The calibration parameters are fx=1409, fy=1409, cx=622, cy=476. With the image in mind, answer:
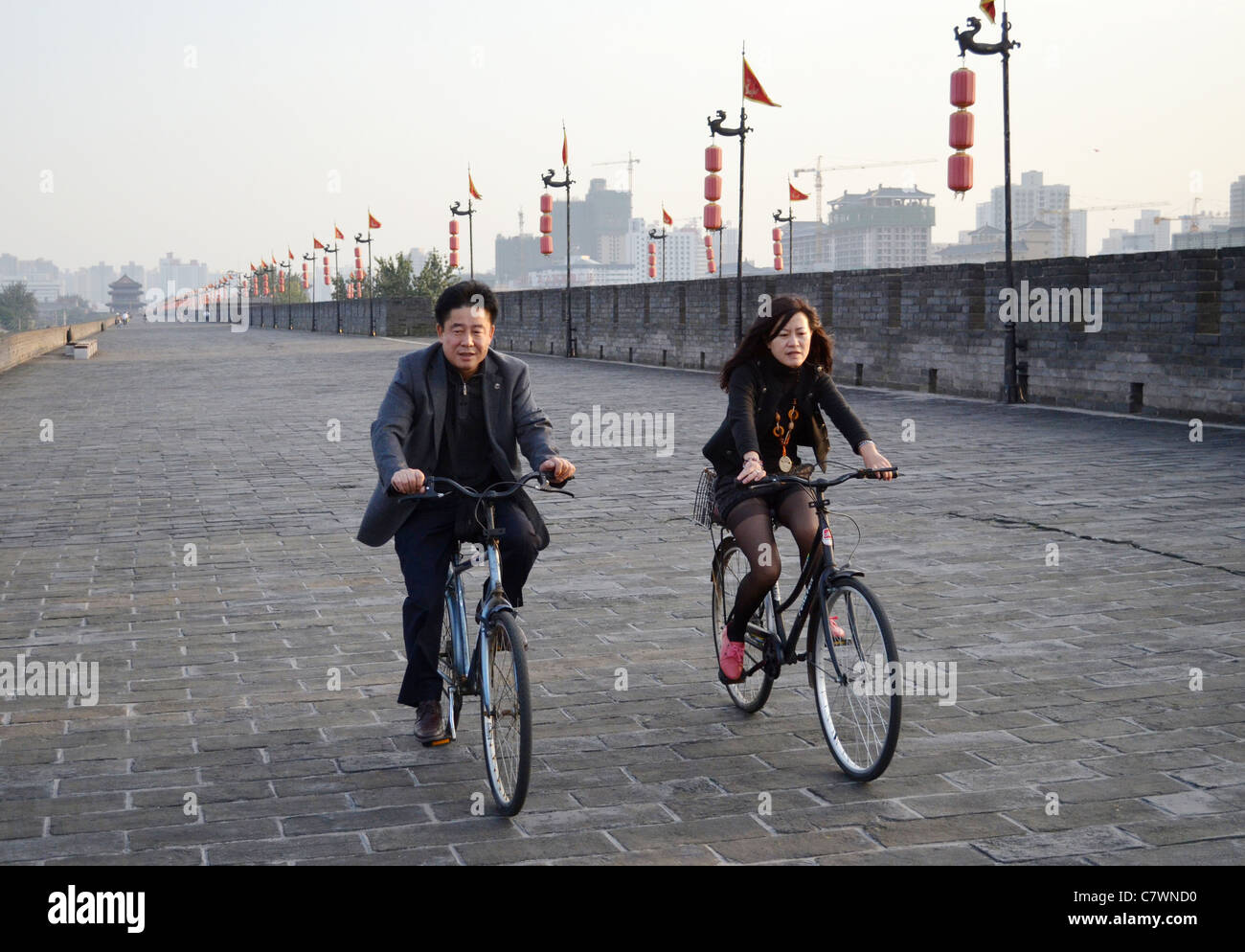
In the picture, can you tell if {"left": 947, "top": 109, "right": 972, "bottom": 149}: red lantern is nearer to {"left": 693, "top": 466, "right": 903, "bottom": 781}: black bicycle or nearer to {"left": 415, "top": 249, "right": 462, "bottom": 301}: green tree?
{"left": 693, "top": 466, "right": 903, "bottom": 781}: black bicycle

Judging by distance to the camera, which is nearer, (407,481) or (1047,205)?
(407,481)

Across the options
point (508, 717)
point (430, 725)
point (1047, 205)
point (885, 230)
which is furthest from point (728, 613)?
point (1047, 205)

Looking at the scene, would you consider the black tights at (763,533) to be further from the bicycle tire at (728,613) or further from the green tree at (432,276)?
the green tree at (432,276)

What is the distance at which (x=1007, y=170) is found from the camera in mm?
18562

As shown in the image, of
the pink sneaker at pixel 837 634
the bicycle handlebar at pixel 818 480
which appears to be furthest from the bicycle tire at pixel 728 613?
the pink sneaker at pixel 837 634

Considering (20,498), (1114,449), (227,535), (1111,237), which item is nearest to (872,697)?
(227,535)

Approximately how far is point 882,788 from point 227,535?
557cm

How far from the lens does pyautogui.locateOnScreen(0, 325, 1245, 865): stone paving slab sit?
3.67 meters

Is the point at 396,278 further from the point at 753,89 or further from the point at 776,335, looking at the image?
the point at 776,335

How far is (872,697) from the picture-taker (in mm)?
4035

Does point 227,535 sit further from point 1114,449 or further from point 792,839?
point 1114,449

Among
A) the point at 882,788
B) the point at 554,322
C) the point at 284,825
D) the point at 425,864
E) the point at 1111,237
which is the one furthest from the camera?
the point at 1111,237

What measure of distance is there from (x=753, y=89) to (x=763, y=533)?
2455 cm

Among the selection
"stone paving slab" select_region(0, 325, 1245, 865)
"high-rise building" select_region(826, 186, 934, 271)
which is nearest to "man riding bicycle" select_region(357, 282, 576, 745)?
"stone paving slab" select_region(0, 325, 1245, 865)
